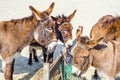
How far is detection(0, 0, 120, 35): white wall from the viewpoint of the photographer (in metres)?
10.6

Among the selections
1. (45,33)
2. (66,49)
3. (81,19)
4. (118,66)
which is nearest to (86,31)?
(81,19)

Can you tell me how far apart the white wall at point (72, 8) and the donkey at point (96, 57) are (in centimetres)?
427

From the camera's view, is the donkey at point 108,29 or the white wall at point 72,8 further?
the white wall at point 72,8

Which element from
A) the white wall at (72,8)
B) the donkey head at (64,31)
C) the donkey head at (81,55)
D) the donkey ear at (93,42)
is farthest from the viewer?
the white wall at (72,8)

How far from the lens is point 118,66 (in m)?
6.04

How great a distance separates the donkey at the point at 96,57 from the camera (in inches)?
229

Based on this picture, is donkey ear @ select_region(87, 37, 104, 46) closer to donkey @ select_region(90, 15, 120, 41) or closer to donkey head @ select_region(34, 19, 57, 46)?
donkey @ select_region(90, 15, 120, 41)

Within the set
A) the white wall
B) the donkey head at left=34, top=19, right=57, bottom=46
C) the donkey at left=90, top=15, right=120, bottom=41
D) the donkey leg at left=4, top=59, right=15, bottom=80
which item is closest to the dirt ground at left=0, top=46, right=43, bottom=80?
the donkey leg at left=4, top=59, right=15, bottom=80

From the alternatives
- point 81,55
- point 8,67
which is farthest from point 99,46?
point 8,67

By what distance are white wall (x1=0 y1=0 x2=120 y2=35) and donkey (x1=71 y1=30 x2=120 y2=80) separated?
14.0 feet

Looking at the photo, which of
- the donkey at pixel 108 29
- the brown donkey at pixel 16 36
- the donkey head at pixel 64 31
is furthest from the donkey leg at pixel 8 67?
the donkey at pixel 108 29

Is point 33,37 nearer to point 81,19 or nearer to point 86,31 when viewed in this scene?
point 86,31

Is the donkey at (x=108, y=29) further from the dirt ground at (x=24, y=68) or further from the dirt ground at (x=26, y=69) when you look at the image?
the dirt ground at (x=24, y=68)

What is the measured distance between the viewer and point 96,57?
588 cm
